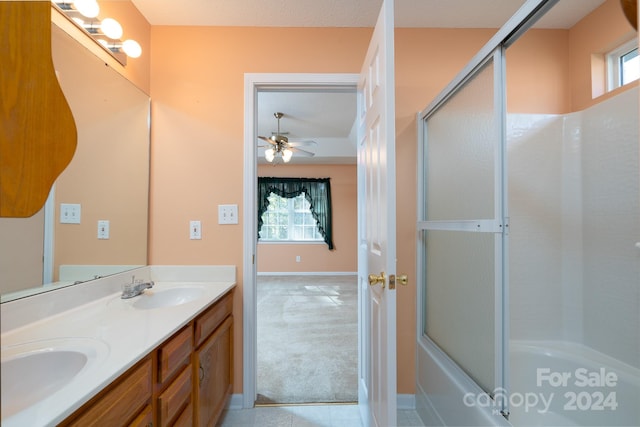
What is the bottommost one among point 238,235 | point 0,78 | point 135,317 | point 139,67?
point 135,317

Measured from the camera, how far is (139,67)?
1.69 meters

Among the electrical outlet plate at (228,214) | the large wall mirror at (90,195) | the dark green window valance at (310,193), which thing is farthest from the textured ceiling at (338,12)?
the dark green window valance at (310,193)

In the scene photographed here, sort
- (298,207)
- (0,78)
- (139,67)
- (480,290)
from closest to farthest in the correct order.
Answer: (0,78) < (480,290) < (139,67) < (298,207)

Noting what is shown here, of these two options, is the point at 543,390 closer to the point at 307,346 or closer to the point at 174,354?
the point at 307,346

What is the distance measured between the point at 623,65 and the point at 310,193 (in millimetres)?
4754

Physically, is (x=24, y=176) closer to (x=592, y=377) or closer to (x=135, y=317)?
(x=135, y=317)

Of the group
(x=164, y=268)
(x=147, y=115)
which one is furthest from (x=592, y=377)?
(x=147, y=115)

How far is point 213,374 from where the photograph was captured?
142 centimetres

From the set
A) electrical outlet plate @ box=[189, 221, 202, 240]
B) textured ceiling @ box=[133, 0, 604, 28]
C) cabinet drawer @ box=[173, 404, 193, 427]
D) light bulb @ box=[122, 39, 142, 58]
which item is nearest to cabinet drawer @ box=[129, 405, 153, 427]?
cabinet drawer @ box=[173, 404, 193, 427]

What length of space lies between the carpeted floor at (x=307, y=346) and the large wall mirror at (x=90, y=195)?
1365 mm

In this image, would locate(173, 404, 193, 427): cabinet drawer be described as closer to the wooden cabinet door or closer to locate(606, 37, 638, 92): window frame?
the wooden cabinet door

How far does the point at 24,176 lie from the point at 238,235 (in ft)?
4.75

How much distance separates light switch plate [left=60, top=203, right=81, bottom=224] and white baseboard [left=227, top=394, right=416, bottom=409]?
140 centimetres

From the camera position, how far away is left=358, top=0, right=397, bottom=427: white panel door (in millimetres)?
1054
